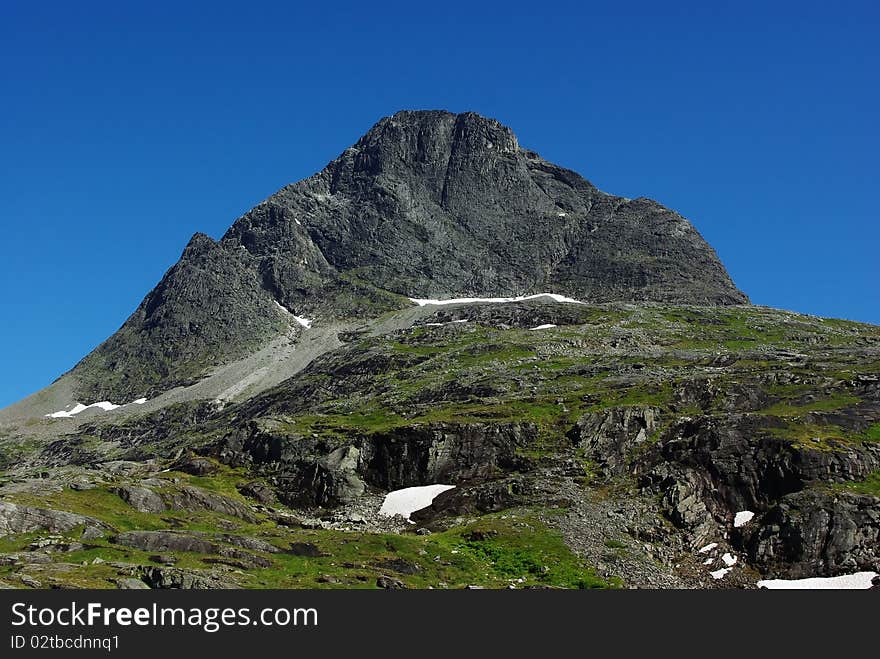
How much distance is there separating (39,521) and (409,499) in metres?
48.7

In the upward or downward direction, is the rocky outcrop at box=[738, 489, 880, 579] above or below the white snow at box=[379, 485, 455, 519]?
below

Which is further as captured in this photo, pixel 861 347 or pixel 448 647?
pixel 861 347

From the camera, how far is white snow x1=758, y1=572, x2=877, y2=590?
95000 mm

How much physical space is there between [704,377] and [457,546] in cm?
5974

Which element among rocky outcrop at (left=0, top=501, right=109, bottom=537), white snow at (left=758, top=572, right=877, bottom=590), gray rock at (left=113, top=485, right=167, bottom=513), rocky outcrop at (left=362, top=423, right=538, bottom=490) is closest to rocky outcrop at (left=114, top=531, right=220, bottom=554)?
rocky outcrop at (left=0, top=501, right=109, bottom=537)

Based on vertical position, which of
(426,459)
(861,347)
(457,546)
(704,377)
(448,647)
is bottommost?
(448,647)

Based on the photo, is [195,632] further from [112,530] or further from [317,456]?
[317,456]

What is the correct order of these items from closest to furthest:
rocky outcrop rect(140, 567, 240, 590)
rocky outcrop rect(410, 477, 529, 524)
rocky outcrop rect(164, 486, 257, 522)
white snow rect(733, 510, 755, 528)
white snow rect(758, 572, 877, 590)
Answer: rocky outcrop rect(140, 567, 240, 590)
white snow rect(758, 572, 877, 590)
white snow rect(733, 510, 755, 528)
rocky outcrop rect(164, 486, 257, 522)
rocky outcrop rect(410, 477, 529, 524)

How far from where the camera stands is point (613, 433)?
133m

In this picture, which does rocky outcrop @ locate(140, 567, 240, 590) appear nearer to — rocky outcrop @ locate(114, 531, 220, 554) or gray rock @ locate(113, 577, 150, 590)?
gray rock @ locate(113, 577, 150, 590)

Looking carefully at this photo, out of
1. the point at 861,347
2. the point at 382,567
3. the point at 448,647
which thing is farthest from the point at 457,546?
the point at 861,347

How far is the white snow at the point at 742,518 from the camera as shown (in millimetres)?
108562

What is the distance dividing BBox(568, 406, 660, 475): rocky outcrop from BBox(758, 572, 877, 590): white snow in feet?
98.8

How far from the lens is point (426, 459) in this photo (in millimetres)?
138500
